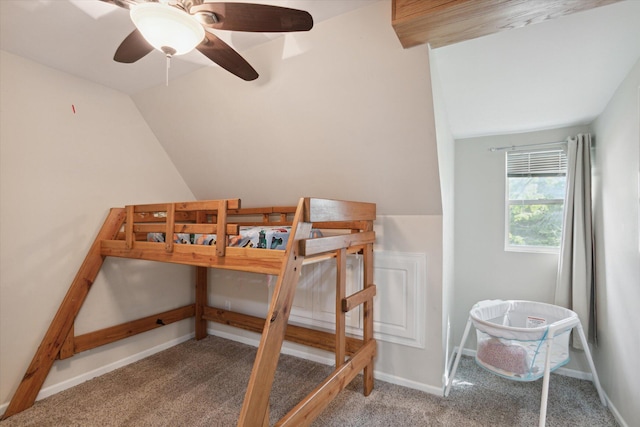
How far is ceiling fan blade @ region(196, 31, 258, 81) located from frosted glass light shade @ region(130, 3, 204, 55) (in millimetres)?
103

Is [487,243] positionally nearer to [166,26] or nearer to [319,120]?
[319,120]

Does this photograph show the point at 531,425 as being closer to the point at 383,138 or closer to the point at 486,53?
the point at 383,138

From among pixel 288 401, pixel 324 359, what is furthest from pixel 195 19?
pixel 324 359

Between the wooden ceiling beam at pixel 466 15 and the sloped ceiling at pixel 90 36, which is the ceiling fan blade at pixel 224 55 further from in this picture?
the wooden ceiling beam at pixel 466 15

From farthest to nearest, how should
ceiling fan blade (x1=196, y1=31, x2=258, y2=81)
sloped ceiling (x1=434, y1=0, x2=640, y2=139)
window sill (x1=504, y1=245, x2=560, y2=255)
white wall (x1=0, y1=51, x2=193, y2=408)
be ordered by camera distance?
window sill (x1=504, y1=245, x2=560, y2=255) → white wall (x1=0, y1=51, x2=193, y2=408) → sloped ceiling (x1=434, y1=0, x2=640, y2=139) → ceiling fan blade (x1=196, y1=31, x2=258, y2=81)

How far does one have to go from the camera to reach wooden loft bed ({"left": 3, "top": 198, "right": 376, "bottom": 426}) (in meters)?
1.39

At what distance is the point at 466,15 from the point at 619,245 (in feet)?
5.79

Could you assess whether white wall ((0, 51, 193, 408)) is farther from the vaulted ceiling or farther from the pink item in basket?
the pink item in basket

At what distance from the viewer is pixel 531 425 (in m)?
1.93

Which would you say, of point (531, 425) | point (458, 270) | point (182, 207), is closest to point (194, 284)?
point (182, 207)

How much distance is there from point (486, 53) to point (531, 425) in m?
2.26

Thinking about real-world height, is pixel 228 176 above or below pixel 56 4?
below

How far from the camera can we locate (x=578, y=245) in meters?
2.43

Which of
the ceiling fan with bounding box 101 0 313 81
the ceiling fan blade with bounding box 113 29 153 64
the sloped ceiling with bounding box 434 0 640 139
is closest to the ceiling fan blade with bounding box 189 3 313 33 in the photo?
the ceiling fan with bounding box 101 0 313 81
